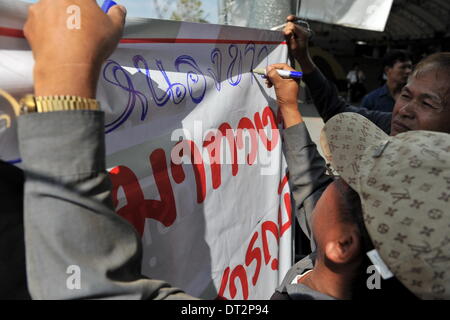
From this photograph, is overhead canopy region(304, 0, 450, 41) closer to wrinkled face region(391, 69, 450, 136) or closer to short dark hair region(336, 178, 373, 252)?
wrinkled face region(391, 69, 450, 136)

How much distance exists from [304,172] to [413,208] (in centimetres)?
79

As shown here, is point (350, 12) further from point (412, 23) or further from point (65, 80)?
point (412, 23)

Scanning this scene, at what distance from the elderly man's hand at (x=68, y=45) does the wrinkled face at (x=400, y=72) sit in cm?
311

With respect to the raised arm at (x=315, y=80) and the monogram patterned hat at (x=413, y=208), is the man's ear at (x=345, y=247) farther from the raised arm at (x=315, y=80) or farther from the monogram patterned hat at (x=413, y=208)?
the raised arm at (x=315, y=80)

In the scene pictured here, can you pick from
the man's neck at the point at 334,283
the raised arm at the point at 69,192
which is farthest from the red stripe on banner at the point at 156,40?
the man's neck at the point at 334,283

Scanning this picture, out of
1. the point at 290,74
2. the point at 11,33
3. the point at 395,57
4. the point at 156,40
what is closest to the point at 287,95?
the point at 290,74

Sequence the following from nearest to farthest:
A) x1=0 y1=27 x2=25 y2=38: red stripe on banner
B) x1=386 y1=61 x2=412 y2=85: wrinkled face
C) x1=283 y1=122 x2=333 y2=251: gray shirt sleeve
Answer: x1=0 y1=27 x2=25 y2=38: red stripe on banner < x1=283 y1=122 x2=333 y2=251: gray shirt sleeve < x1=386 y1=61 x2=412 y2=85: wrinkled face

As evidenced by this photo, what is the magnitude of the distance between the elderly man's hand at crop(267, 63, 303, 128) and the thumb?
0.92 m

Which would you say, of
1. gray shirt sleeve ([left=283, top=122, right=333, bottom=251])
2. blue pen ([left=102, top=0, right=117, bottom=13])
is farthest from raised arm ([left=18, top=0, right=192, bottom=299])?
gray shirt sleeve ([left=283, top=122, right=333, bottom=251])

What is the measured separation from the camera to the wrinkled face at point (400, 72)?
3240 mm

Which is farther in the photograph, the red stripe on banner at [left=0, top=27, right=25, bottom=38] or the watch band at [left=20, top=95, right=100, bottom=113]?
the red stripe on banner at [left=0, top=27, right=25, bottom=38]

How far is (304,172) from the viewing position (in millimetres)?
1460

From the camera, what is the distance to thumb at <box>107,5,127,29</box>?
2.46 feet
